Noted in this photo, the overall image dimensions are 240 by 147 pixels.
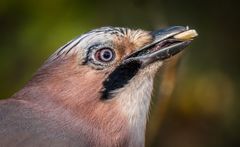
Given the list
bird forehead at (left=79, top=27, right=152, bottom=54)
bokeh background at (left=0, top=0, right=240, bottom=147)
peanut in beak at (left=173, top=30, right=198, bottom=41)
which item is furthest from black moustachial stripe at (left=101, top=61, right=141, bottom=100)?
bokeh background at (left=0, top=0, right=240, bottom=147)

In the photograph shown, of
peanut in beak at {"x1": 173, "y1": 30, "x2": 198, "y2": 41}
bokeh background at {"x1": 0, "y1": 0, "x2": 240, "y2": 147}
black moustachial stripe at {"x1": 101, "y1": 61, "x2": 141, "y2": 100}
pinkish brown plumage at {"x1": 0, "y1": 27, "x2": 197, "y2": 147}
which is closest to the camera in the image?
Answer: pinkish brown plumage at {"x1": 0, "y1": 27, "x2": 197, "y2": 147}

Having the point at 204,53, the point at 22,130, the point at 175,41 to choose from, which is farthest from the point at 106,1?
the point at 22,130

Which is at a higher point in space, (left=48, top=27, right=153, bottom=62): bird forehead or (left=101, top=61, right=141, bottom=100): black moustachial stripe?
(left=48, top=27, right=153, bottom=62): bird forehead

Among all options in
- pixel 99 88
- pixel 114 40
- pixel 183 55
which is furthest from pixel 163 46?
pixel 183 55

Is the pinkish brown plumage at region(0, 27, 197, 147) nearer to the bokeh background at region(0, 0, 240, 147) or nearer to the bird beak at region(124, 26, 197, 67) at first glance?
the bird beak at region(124, 26, 197, 67)

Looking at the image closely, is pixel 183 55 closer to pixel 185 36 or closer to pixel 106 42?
pixel 185 36

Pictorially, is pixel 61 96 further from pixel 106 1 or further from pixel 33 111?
pixel 106 1

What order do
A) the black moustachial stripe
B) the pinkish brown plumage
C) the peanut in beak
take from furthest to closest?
the peanut in beak, the black moustachial stripe, the pinkish brown plumage

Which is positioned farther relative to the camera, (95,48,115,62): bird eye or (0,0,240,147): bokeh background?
(0,0,240,147): bokeh background
